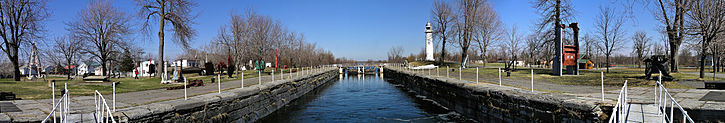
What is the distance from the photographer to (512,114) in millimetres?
9984

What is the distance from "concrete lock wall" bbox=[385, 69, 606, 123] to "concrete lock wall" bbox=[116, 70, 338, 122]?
738cm

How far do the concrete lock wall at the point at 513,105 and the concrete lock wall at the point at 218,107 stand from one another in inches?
290

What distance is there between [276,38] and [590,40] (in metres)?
36.4

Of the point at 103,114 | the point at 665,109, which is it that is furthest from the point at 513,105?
the point at 103,114

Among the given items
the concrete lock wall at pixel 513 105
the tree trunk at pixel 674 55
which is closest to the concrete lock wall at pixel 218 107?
the concrete lock wall at pixel 513 105

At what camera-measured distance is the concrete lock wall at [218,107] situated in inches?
296

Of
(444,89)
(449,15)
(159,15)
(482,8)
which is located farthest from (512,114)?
(449,15)

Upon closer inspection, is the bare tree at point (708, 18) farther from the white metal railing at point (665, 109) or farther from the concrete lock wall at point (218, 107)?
the concrete lock wall at point (218, 107)

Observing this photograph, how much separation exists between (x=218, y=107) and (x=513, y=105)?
25.6 ft

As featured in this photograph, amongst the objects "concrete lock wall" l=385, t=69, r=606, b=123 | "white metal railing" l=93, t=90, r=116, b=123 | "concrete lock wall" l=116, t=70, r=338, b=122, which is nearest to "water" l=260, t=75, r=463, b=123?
"concrete lock wall" l=116, t=70, r=338, b=122

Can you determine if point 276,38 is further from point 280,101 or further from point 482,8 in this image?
point 280,101

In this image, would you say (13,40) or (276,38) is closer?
(13,40)

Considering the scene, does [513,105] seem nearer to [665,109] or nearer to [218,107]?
[665,109]

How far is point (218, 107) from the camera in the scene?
9.97 metres
